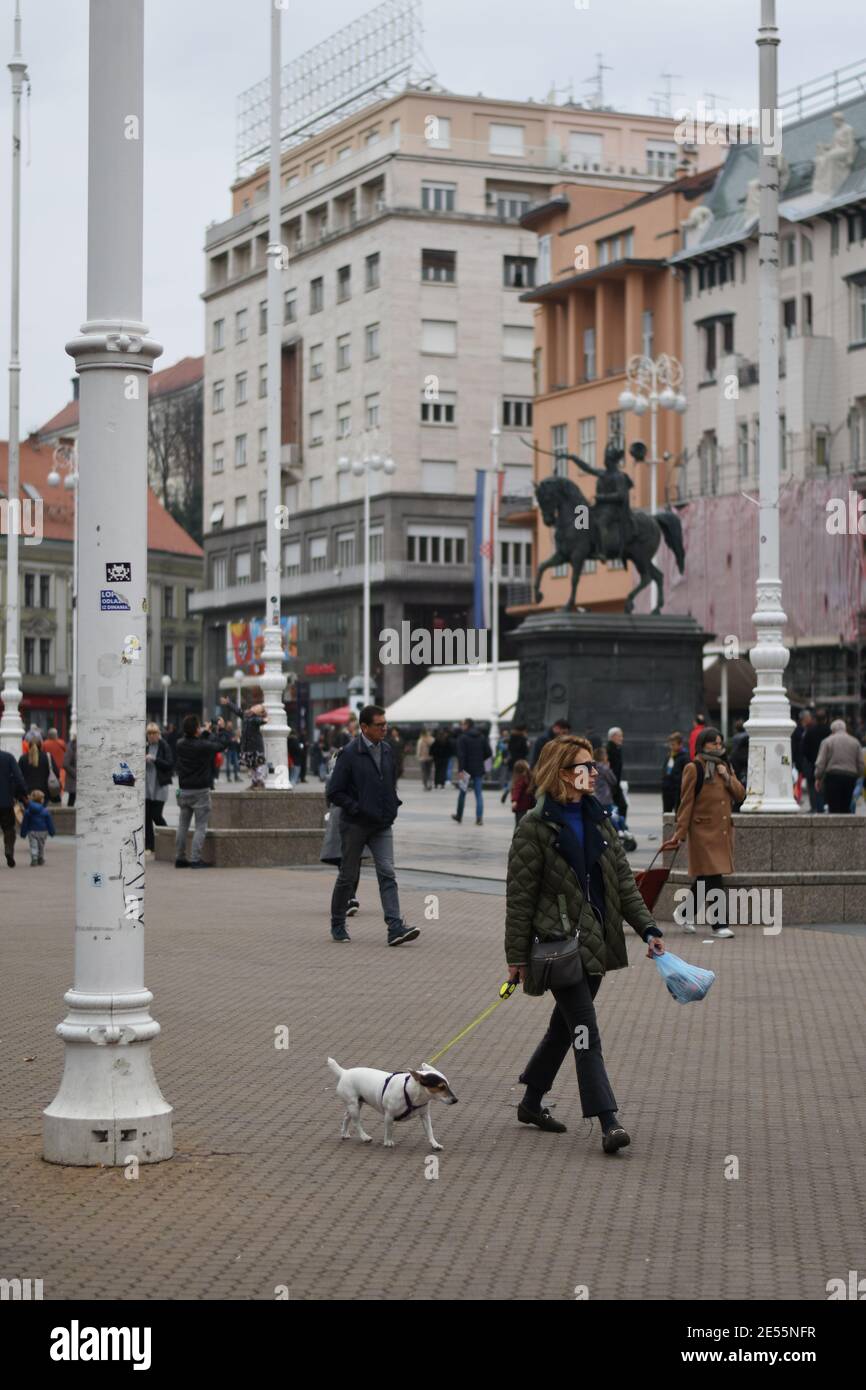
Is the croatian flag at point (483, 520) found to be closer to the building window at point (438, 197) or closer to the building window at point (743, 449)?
the building window at point (743, 449)

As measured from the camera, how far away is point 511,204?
88.1m

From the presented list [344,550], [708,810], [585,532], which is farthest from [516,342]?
[708,810]

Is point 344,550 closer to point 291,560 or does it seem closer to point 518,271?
point 291,560

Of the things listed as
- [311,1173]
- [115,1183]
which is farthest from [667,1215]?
[115,1183]

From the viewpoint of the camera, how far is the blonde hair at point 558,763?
8.61m

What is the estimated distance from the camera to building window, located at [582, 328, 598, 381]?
2921 inches

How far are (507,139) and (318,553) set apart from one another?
18.7 meters

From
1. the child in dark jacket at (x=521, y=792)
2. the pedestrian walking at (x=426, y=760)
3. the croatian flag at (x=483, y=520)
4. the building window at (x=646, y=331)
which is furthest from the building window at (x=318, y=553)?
the child in dark jacket at (x=521, y=792)

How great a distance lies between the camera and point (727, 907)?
1736cm

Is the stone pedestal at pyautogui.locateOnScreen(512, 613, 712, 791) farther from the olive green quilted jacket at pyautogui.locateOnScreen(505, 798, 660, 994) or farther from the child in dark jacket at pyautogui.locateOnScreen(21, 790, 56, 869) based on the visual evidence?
the olive green quilted jacket at pyautogui.locateOnScreen(505, 798, 660, 994)

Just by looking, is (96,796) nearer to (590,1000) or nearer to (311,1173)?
(311,1173)

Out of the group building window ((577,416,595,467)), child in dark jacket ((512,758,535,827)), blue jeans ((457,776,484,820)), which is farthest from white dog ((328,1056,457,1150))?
building window ((577,416,595,467))

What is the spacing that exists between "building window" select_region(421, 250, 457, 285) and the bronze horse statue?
4575 centimetres
